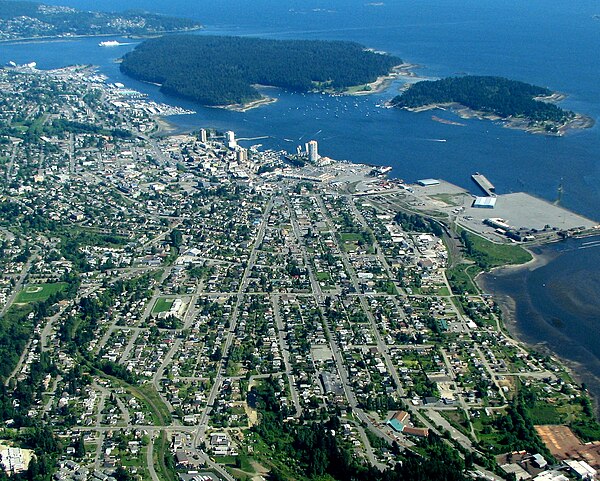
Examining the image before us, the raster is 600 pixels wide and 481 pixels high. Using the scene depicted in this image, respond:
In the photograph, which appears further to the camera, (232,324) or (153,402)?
(232,324)

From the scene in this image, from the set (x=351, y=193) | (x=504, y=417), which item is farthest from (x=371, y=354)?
(x=351, y=193)

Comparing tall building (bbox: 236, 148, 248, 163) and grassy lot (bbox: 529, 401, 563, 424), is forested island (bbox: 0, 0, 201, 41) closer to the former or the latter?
tall building (bbox: 236, 148, 248, 163)

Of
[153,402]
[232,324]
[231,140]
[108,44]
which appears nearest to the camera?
[153,402]

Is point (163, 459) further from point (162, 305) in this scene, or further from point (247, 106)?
point (247, 106)

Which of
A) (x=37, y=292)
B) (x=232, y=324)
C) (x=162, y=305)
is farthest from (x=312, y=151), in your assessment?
(x=232, y=324)

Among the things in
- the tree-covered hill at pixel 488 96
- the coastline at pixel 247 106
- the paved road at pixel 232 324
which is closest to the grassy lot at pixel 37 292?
the paved road at pixel 232 324

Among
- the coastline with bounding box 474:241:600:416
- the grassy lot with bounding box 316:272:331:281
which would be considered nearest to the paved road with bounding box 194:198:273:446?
the grassy lot with bounding box 316:272:331:281
